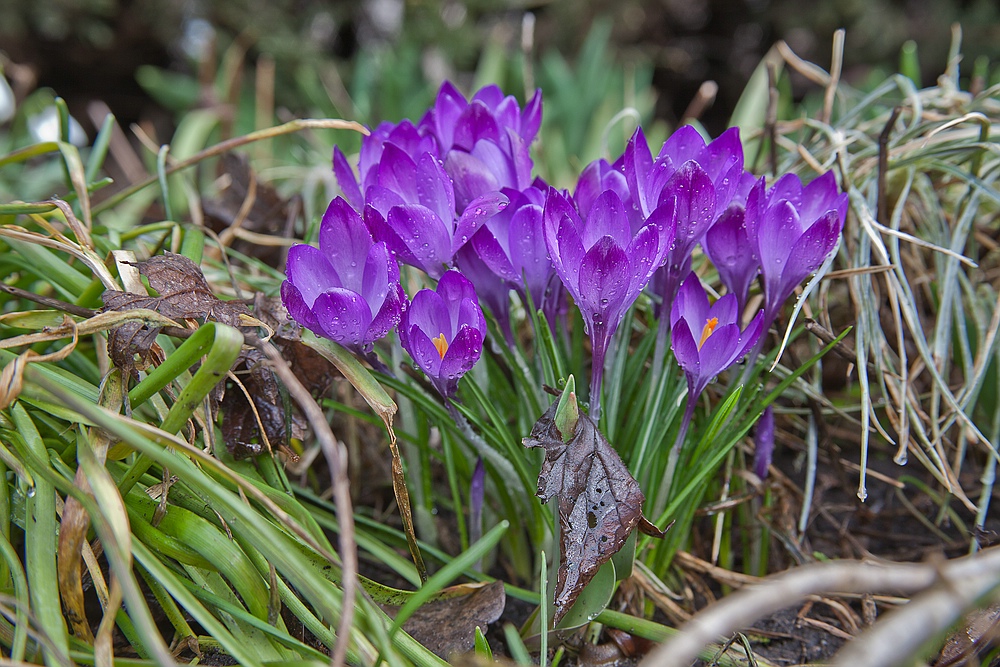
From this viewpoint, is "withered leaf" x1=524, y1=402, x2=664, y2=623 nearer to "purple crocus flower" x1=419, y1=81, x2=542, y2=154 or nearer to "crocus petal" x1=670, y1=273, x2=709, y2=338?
"crocus petal" x1=670, y1=273, x2=709, y2=338

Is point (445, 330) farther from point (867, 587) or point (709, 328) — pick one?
point (867, 587)

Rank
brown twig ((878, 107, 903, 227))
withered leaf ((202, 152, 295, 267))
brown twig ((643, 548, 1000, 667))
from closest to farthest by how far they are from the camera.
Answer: brown twig ((643, 548, 1000, 667)) → brown twig ((878, 107, 903, 227)) → withered leaf ((202, 152, 295, 267))

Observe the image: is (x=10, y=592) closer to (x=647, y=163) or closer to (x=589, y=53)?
(x=647, y=163)

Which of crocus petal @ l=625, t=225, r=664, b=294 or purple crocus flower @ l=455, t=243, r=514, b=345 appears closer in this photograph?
crocus petal @ l=625, t=225, r=664, b=294

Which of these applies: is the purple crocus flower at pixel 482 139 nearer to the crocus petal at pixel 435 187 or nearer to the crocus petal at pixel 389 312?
the crocus petal at pixel 435 187

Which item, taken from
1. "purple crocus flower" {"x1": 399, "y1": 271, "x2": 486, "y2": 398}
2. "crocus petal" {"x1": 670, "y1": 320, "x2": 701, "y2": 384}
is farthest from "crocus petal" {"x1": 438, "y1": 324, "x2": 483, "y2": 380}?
"crocus petal" {"x1": 670, "y1": 320, "x2": 701, "y2": 384}

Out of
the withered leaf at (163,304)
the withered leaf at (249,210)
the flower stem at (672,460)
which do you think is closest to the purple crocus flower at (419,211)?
the withered leaf at (163,304)

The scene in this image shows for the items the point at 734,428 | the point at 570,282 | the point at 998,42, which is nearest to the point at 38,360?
the point at 570,282

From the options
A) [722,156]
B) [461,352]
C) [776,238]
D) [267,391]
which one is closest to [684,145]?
[722,156]
